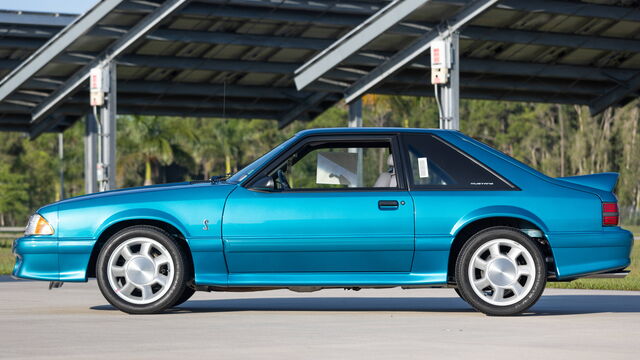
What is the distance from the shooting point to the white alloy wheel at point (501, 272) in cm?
→ 1008

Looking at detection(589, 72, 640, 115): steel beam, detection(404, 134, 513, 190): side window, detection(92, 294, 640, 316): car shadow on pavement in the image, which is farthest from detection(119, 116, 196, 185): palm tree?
detection(404, 134, 513, 190): side window

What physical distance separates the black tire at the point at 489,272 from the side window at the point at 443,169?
0.43 m

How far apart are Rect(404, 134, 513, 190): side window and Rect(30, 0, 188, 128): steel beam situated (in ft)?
51.6

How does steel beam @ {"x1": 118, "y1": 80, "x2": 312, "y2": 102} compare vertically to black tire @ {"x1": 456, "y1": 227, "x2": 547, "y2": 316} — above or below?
above

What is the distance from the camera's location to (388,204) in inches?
397

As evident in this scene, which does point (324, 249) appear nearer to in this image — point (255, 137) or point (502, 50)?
point (502, 50)

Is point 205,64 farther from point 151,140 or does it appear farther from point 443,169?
point 151,140

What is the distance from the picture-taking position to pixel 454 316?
10.2 metres

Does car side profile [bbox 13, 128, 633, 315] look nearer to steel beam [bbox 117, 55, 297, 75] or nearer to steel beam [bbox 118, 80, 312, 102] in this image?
steel beam [bbox 117, 55, 297, 75]

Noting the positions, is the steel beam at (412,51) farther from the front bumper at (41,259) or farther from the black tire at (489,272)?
the front bumper at (41,259)

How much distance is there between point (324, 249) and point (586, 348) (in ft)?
9.04

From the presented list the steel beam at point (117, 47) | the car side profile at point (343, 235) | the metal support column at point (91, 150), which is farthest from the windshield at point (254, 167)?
the metal support column at point (91, 150)

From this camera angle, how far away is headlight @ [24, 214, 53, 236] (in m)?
10.3

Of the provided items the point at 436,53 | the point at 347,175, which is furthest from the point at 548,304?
the point at 436,53
